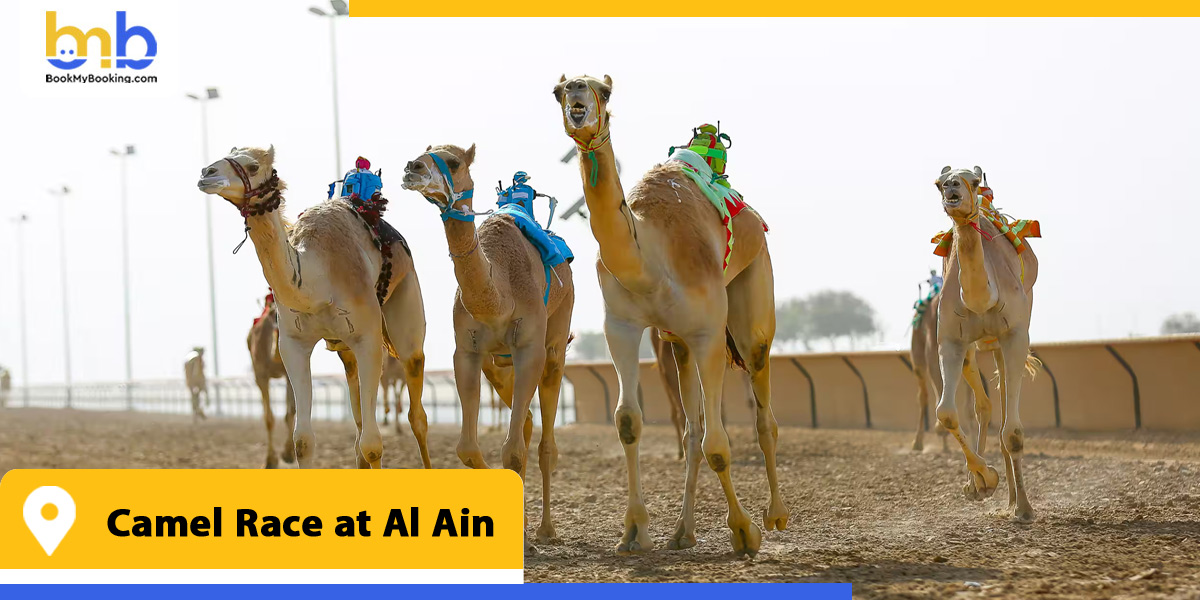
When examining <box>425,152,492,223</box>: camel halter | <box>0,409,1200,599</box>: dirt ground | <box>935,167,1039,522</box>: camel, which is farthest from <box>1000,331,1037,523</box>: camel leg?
<box>425,152,492,223</box>: camel halter

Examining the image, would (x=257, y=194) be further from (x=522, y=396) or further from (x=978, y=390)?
(x=978, y=390)

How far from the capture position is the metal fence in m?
33.1

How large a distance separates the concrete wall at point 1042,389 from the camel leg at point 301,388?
27.0 ft

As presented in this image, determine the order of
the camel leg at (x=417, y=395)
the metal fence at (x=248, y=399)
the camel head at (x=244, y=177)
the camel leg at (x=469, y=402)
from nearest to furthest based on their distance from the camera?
1. the camel head at (x=244, y=177)
2. the camel leg at (x=469, y=402)
3. the camel leg at (x=417, y=395)
4. the metal fence at (x=248, y=399)

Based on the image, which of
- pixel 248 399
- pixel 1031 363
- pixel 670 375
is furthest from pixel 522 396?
pixel 248 399

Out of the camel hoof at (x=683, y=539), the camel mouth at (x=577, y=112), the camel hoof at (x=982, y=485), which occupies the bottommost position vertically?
the camel hoof at (x=683, y=539)

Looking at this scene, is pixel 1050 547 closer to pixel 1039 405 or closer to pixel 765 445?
pixel 765 445

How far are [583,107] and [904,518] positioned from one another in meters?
4.75

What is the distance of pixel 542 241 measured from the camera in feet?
31.4

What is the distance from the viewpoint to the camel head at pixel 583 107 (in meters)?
6.94

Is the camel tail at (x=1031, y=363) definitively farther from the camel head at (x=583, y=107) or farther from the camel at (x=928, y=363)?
the camel head at (x=583, y=107)

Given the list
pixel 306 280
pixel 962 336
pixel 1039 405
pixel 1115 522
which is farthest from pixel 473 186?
pixel 1039 405

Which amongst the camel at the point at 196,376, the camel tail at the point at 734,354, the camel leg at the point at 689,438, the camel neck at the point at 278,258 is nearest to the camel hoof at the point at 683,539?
the camel leg at the point at 689,438

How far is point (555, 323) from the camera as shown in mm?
9516
